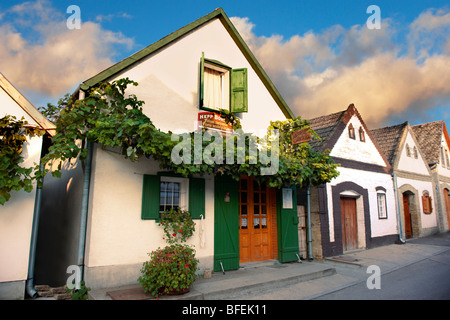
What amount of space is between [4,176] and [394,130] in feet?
57.1

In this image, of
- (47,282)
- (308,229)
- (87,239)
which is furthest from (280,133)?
(47,282)

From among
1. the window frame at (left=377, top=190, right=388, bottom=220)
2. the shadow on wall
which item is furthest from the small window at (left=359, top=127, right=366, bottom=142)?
the shadow on wall

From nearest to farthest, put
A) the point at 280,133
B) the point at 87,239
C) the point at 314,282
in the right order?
the point at 87,239 → the point at 314,282 → the point at 280,133

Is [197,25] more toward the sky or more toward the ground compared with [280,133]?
more toward the sky

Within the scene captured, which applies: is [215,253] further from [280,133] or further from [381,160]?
[381,160]

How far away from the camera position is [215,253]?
23.9 feet

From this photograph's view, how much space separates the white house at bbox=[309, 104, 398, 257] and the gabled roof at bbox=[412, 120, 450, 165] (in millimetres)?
7206

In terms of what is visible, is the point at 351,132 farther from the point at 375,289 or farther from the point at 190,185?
the point at 190,185

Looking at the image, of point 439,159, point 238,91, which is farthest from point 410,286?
point 439,159

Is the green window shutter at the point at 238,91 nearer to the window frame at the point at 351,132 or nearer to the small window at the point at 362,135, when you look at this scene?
the window frame at the point at 351,132

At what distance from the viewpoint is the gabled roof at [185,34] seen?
6.42 meters

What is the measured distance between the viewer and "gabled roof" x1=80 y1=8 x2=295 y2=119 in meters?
6.42

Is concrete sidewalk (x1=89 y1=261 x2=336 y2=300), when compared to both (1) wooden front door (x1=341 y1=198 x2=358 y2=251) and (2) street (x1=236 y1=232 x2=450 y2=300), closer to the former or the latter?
(2) street (x1=236 y1=232 x2=450 y2=300)

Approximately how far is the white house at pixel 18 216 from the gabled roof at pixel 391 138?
14.9 m
